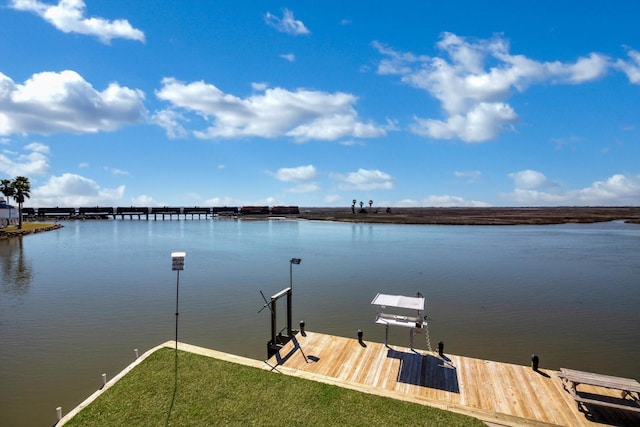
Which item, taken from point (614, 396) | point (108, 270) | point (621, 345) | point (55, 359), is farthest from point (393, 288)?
→ point (108, 270)

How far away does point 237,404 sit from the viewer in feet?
29.0

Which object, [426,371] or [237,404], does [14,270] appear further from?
[426,371]

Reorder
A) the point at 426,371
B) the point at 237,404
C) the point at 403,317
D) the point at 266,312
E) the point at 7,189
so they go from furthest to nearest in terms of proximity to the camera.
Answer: the point at 7,189
the point at 266,312
the point at 403,317
the point at 426,371
the point at 237,404

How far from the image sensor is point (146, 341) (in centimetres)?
1556

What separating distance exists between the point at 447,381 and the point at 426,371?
0.76 m

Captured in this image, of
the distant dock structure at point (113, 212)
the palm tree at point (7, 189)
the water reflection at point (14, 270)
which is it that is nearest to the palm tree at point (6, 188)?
the palm tree at point (7, 189)

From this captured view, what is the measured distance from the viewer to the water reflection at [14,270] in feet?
82.9

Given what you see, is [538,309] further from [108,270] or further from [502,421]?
[108,270]

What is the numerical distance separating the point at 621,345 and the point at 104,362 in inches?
889

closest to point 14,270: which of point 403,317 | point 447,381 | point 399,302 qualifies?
point 399,302

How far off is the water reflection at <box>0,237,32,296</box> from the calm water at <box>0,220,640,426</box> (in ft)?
0.65

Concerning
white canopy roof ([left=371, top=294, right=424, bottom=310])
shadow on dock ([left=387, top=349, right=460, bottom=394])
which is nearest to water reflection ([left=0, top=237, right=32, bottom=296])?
white canopy roof ([left=371, top=294, right=424, bottom=310])

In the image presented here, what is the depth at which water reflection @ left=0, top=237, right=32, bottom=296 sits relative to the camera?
2527 centimetres

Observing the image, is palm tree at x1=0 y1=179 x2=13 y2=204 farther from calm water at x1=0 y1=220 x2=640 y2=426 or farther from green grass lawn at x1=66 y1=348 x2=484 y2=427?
green grass lawn at x1=66 y1=348 x2=484 y2=427
